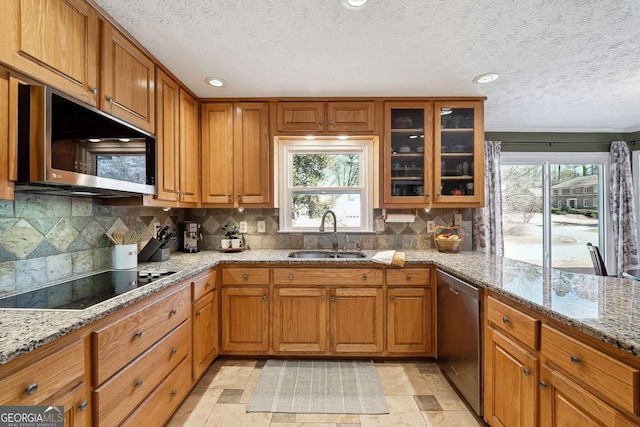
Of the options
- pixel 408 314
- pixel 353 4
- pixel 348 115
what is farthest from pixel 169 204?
pixel 408 314

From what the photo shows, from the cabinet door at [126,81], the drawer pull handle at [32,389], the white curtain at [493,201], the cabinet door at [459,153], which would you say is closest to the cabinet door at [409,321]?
the cabinet door at [459,153]

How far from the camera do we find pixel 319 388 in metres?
2.14

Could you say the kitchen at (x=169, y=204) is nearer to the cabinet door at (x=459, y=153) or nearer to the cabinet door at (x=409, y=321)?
the cabinet door at (x=459, y=153)

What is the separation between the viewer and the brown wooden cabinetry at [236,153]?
110 inches

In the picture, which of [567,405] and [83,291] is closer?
[567,405]

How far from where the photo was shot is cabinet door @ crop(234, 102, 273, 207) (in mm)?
2791

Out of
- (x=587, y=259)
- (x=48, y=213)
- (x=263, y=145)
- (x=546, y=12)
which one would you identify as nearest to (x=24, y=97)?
(x=48, y=213)

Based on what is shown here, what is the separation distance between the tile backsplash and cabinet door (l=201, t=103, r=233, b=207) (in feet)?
1.30

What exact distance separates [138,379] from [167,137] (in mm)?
1650

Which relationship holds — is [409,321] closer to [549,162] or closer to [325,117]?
[325,117]

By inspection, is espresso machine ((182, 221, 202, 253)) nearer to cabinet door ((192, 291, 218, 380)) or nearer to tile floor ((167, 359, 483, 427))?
cabinet door ((192, 291, 218, 380))

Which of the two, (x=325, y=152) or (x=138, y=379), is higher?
(x=325, y=152)

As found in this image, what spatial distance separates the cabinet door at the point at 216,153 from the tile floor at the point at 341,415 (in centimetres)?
152

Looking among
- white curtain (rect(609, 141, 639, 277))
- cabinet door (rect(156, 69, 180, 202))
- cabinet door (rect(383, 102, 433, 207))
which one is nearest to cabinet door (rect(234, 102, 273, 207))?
cabinet door (rect(156, 69, 180, 202))
